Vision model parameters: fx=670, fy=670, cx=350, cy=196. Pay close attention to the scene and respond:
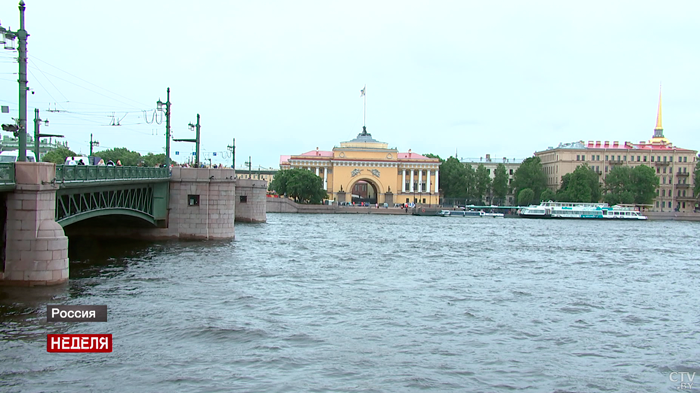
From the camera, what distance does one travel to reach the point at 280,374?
35.6ft

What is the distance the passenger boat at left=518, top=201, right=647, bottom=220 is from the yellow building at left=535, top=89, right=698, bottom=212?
12.3 m

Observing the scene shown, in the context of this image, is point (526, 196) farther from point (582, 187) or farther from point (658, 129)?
point (658, 129)

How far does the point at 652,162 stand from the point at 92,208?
86651 mm

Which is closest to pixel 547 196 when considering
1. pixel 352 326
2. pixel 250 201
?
pixel 250 201

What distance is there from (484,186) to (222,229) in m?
72.7

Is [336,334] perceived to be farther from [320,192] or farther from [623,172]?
[623,172]

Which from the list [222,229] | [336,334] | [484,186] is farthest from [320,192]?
[336,334]

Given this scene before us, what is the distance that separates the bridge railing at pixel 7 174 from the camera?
14629 mm

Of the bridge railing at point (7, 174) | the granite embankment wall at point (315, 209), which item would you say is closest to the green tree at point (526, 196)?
the granite embankment wall at point (315, 209)

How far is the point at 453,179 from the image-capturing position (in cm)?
9919

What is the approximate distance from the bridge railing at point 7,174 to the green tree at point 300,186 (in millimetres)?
64940

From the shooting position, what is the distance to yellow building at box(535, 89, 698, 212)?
91.6 m

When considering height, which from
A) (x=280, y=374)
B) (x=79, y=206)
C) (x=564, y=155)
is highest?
(x=564, y=155)

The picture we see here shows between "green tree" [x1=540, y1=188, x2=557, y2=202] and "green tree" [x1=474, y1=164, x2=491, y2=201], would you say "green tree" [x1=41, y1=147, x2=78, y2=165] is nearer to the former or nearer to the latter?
"green tree" [x1=474, y1=164, x2=491, y2=201]
